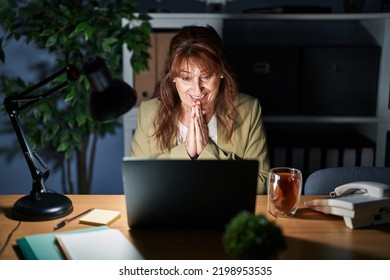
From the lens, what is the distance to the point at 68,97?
206 centimetres

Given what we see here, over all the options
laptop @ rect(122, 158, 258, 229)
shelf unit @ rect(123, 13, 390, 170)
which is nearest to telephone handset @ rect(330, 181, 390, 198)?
laptop @ rect(122, 158, 258, 229)

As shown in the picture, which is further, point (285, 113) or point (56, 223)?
point (285, 113)

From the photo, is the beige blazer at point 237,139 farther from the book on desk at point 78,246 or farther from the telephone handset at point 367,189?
the book on desk at point 78,246

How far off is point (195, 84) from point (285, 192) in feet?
1.87

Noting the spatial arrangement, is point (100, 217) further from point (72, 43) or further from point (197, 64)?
point (72, 43)

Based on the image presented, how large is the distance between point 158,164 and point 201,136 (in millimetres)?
637

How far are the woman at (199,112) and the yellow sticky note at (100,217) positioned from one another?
414 mm

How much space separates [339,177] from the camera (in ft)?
4.76

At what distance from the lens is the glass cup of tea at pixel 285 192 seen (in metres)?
1.11

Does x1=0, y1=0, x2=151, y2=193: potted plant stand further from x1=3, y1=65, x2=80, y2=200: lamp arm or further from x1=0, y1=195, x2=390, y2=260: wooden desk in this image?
x1=0, y1=195, x2=390, y2=260: wooden desk

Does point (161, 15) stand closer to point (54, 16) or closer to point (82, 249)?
point (54, 16)

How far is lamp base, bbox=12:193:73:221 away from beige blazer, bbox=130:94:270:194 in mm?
454

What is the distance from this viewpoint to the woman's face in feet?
5.14
